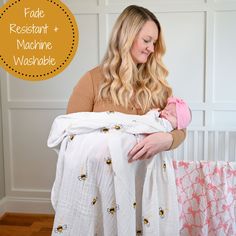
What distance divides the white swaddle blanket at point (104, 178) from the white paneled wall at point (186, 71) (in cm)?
89

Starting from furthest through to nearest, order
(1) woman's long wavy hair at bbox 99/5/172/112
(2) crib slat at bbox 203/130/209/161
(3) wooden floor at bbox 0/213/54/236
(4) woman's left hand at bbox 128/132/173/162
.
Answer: (3) wooden floor at bbox 0/213/54/236, (2) crib slat at bbox 203/130/209/161, (1) woman's long wavy hair at bbox 99/5/172/112, (4) woman's left hand at bbox 128/132/173/162

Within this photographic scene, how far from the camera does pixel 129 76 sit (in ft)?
4.51

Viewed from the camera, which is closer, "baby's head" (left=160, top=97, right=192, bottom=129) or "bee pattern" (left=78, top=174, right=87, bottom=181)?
"bee pattern" (left=78, top=174, right=87, bottom=181)

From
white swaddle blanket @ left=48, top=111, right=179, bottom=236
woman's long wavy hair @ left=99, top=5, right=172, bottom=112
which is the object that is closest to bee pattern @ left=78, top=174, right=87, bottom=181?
white swaddle blanket @ left=48, top=111, right=179, bottom=236

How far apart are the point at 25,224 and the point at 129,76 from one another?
5.31ft

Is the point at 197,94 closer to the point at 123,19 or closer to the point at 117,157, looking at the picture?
the point at 123,19

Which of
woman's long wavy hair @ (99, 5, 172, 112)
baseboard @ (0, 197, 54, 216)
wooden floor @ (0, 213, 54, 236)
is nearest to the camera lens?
woman's long wavy hair @ (99, 5, 172, 112)

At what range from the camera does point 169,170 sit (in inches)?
53.7

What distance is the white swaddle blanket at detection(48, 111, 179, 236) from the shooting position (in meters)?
1.26

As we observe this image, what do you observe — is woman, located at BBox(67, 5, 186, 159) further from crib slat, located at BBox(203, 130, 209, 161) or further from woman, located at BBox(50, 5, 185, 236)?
crib slat, located at BBox(203, 130, 209, 161)

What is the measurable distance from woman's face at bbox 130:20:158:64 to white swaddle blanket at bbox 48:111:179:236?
0.78 ft

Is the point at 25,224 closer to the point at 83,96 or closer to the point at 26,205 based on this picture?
the point at 26,205

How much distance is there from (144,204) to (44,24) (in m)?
1.56

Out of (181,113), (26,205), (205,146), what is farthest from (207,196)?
(26,205)
